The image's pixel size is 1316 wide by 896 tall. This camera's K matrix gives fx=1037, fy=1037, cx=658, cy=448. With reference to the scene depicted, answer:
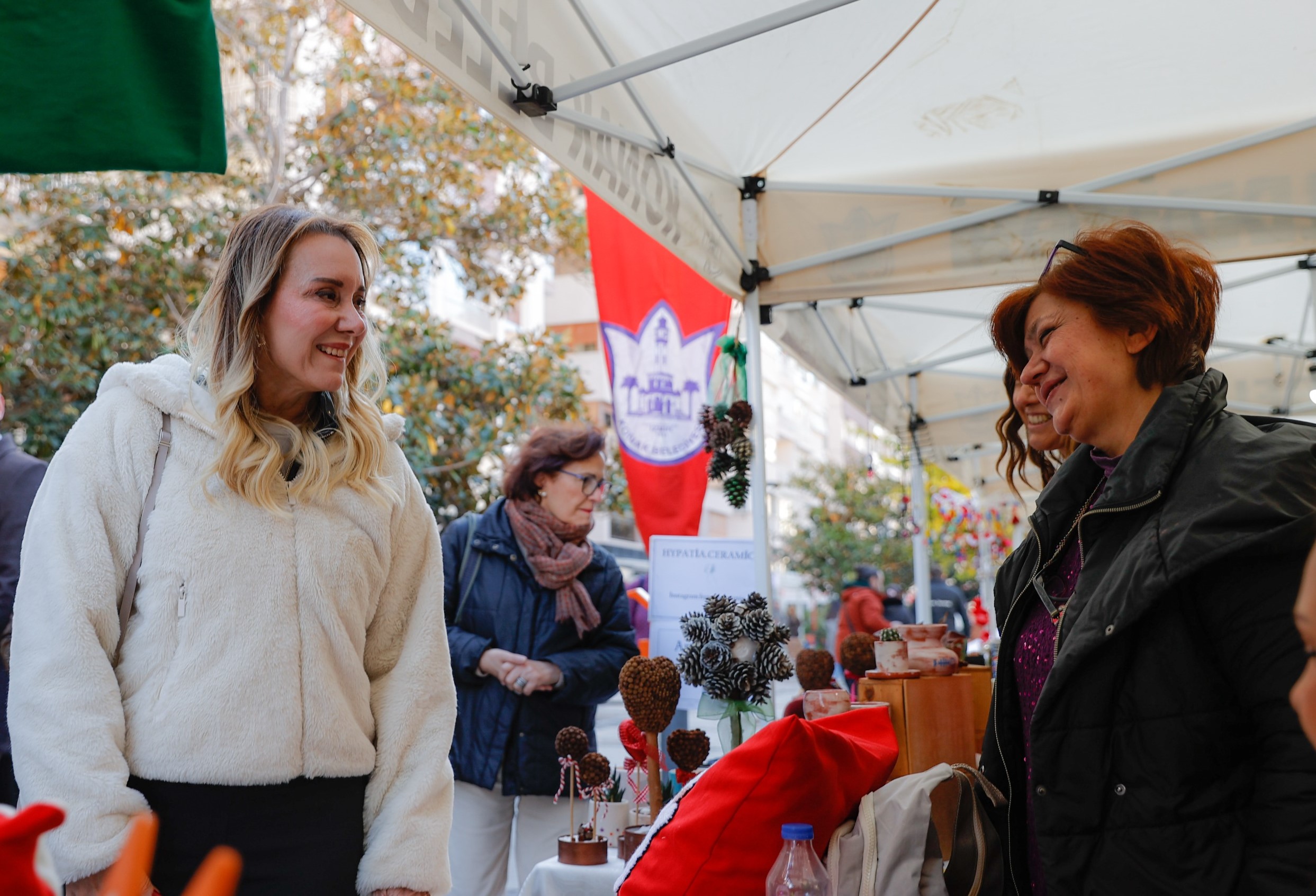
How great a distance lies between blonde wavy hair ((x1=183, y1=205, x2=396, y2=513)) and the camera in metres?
1.77


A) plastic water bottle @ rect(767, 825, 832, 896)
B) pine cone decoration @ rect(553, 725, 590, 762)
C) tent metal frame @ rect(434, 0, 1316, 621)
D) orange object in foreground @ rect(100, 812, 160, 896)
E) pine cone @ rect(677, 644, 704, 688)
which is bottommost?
pine cone decoration @ rect(553, 725, 590, 762)

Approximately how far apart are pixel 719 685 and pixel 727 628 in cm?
16

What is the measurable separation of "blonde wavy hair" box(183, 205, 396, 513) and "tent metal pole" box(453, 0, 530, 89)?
573 mm

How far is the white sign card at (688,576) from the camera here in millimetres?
4211

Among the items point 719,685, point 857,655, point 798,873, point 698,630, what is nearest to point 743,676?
point 719,685

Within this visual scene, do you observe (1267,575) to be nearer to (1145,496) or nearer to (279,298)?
(1145,496)

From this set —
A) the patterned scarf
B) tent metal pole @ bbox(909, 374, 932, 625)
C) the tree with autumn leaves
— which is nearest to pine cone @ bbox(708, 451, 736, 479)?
the patterned scarf

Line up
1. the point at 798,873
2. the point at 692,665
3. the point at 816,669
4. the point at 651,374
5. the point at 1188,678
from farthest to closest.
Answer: the point at 651,374 < the point at 816,669 < the point at 692,665 < the point at 798,873 < the point at 1188,678

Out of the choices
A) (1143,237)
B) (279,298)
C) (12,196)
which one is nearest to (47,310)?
(12,196)

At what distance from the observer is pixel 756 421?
4156 millimetres

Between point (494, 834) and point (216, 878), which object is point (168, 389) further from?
point (494, 834)

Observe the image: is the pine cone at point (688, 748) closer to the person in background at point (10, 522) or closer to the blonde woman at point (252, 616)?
the blonde woman at point (252, 616)

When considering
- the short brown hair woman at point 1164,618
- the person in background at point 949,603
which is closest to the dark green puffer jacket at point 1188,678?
the short brown hair woman at point 1164,618

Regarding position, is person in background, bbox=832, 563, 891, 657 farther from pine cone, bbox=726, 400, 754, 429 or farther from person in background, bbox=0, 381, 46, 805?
person in background, bbox=0, 381, 46, 805
